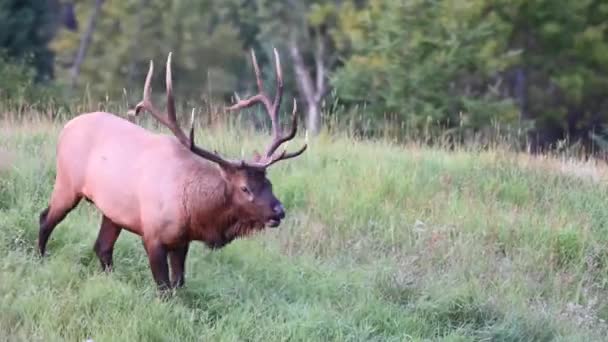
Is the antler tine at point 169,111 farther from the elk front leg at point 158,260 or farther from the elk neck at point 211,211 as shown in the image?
the elk front leg at point 158,260

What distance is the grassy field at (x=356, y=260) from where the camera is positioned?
6.42 m

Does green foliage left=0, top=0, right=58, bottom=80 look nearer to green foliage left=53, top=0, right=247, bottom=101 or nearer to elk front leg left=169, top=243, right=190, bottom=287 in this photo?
green foliage left=53, top=0, right=247, bottom=101

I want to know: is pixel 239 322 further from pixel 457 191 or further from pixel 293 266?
pixel 457 191

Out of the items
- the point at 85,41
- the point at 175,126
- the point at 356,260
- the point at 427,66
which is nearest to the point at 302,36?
the point at 85,41

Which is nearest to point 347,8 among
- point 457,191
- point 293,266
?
point 457,191

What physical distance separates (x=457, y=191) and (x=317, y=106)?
63.7ft

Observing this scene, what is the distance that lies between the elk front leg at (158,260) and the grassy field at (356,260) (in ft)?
0.44

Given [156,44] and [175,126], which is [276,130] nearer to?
[175,126]

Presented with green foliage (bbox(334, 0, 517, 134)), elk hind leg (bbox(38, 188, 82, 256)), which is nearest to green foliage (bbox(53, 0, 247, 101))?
green foliage (bbox(334, 0, 517, 134))

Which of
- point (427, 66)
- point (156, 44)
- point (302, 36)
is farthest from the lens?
point (156, 44)

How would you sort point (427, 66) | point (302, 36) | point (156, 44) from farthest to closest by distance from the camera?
point (156, 44), point (302, 36), point (427, 66)

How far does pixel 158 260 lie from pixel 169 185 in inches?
17.1

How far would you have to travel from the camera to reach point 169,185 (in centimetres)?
642

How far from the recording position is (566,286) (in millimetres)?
8492
